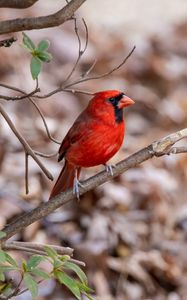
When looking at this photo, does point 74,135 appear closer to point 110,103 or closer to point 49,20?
point 110,103

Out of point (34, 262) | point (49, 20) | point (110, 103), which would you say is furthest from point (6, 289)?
point (110, 103)

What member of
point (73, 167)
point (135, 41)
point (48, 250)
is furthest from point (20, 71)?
point (48, 250)

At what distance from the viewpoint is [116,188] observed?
4.78 metres

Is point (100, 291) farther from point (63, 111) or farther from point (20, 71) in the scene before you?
point (20, 71)

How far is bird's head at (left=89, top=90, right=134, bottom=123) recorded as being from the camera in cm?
294

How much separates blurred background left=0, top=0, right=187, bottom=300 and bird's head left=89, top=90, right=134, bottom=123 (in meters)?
0.38

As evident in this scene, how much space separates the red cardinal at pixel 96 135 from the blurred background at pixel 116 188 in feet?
1.31

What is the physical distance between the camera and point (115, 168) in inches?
96.3

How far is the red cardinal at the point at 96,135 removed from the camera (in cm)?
282

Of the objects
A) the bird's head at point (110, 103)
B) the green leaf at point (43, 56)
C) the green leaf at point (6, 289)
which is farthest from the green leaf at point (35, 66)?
the bird's head at point (110, 103)

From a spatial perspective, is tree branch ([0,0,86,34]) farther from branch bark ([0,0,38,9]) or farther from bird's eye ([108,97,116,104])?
bird's eye ([108,97,116,104])

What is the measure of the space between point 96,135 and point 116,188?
75.1 inches

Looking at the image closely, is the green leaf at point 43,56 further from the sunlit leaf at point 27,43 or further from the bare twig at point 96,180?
the bare twig at point 96,180

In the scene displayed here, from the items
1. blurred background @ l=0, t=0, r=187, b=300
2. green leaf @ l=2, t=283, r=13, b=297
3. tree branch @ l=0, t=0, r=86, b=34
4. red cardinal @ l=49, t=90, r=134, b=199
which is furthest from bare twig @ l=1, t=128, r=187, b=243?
blurred background @ l=0, t=0, r=187, b=300
